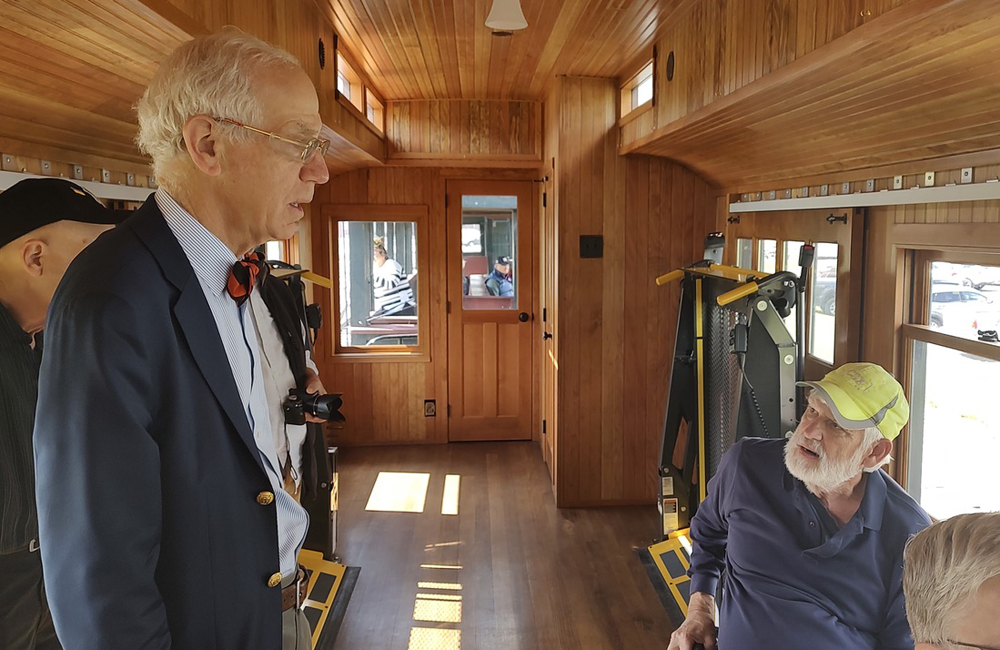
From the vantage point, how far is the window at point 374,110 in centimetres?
438

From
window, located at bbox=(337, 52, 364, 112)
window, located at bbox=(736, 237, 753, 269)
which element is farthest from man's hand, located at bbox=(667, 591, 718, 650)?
window, located at bbox=(337, 52, 364, 112)

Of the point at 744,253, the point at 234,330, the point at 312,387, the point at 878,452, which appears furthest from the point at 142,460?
the point at 744,253

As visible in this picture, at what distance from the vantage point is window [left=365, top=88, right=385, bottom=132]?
4375mm

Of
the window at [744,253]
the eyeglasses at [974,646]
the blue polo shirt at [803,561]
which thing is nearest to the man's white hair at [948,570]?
the eyeglasses at [974,646]

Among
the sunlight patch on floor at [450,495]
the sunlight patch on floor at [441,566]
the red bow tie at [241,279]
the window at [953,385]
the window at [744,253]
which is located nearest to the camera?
the red bow tie at [241,279]

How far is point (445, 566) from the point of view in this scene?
3.55m

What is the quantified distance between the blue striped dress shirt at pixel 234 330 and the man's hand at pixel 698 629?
1150mm

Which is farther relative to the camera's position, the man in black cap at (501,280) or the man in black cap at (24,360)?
the man in black cap at (501,280)

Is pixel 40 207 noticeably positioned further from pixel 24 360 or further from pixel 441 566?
pixel 441 566

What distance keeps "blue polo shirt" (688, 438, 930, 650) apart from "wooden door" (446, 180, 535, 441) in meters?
3.59

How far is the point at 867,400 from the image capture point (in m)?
1.71

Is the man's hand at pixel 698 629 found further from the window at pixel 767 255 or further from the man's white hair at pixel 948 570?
the window at pixel 767 255

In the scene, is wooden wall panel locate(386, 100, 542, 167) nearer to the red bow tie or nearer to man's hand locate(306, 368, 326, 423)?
man's hand locate(306, 368, 326, 423)

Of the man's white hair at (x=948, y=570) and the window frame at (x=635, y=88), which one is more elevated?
the window frame at (x=635, y=88)
